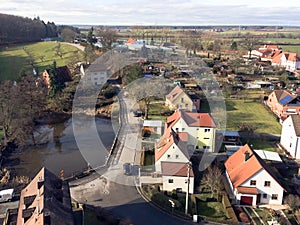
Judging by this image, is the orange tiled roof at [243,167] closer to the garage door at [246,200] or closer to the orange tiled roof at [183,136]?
the garage door at [246,200]

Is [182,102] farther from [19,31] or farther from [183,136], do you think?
[19,31]

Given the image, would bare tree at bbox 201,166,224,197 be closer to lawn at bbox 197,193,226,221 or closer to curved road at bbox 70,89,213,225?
lawn at bbox 197,193,226,221

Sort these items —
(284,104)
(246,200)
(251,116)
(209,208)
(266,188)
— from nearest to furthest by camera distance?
(209,208)
(246,200)
(266,188)
(284,104)
(251,116)

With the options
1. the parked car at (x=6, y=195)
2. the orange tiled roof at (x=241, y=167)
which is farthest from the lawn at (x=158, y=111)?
the parked car at (x=6, y=195)

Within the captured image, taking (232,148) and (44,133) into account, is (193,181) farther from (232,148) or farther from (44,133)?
(44,133)

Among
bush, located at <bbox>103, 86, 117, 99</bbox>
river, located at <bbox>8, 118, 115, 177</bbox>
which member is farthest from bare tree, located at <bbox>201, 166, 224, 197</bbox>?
bush, located at <bbox>103, 86, 117, 99</bbox>

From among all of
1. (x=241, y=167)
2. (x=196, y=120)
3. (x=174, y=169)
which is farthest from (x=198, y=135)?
(x=174, y=169)
